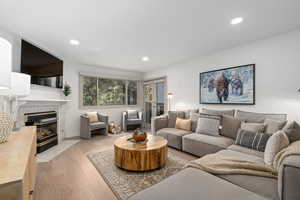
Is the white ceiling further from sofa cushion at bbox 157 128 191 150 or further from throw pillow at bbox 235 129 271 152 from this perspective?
sofa cushion at bbox 157 128 191 150

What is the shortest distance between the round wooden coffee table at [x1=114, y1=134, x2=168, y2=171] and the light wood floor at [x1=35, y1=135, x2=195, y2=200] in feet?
1.38

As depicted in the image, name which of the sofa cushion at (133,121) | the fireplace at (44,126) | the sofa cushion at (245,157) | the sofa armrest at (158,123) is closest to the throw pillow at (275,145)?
the sofa cushion at (245,157)

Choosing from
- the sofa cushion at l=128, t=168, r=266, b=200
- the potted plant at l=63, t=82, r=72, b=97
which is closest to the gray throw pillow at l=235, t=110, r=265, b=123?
the sofa cushion at l=128, t=168, r=266, b=200

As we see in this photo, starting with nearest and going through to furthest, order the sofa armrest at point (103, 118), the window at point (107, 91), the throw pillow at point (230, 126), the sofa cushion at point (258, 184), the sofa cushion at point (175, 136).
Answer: the sofa cushion at point (258, 184), the throw pillow at point (230, 126), the sofa cushion at point (175, 136), the sofa armrest at point (103, 118), the window at point (107, 91)

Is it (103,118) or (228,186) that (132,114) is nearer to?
(103,118)

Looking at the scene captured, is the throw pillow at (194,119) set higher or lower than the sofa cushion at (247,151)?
higher

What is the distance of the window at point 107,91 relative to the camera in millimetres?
4922

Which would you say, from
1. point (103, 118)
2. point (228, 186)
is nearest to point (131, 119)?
point (103, 118)

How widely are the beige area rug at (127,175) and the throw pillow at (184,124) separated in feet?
3.01

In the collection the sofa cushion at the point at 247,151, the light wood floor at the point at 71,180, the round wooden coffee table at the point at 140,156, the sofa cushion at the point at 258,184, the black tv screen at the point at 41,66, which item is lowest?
the light wood floor at the point at 71,180

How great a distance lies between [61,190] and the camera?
73.0 inches

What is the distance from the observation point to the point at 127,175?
2.16 metres

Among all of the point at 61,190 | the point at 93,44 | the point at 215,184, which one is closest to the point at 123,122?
the point at 93,44

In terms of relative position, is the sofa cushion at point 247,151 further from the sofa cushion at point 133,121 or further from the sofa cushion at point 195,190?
the sofa cushion at point 133,121
